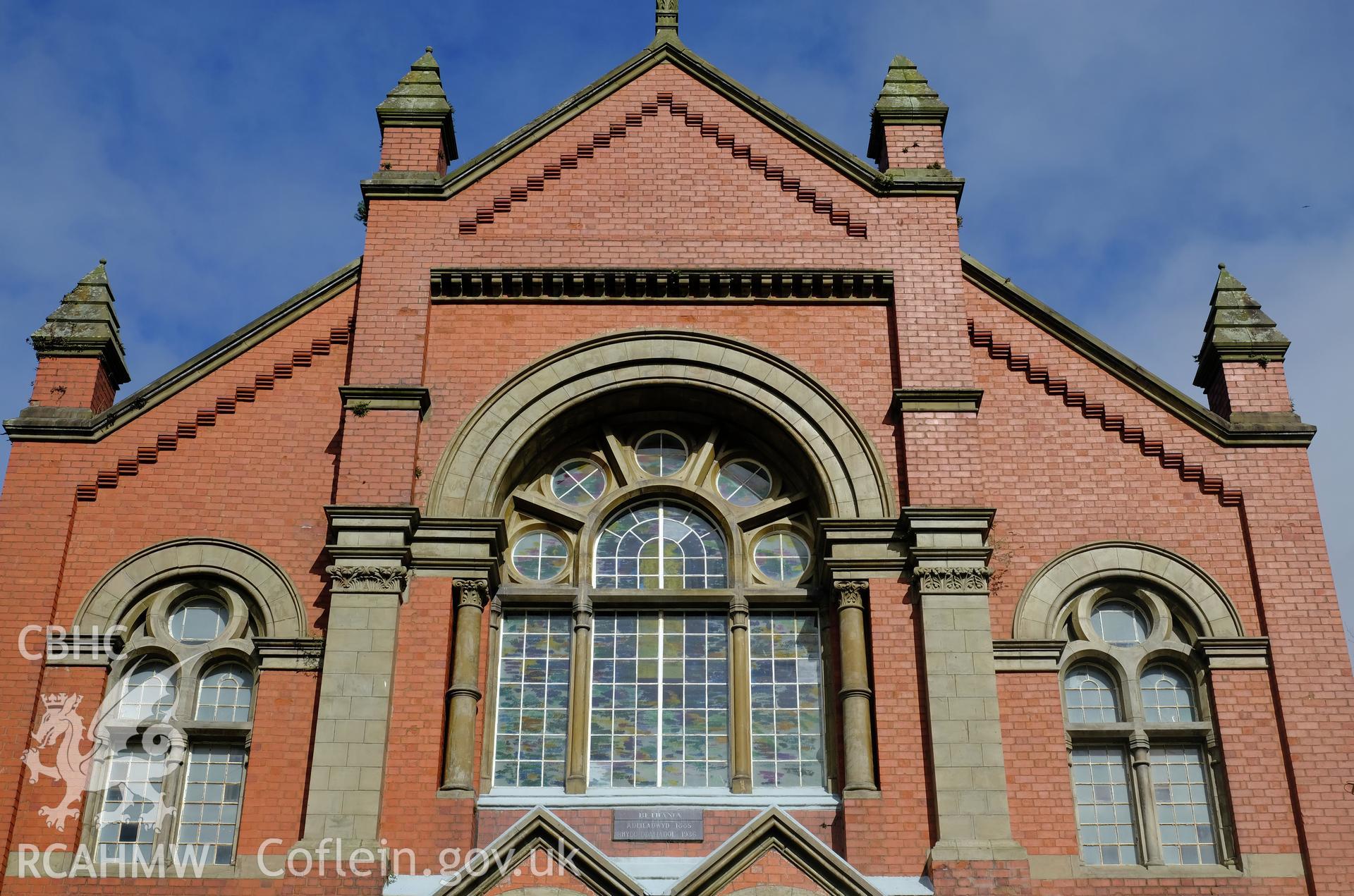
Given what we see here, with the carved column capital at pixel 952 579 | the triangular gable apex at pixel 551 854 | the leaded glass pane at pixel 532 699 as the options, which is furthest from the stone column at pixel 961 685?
the leaded glass pane at pixel 532 699

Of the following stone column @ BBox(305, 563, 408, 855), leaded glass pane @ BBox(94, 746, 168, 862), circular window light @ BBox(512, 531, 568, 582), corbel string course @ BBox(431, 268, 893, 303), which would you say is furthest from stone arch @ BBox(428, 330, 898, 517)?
leaded glass pane @ BBox(94, 746, 168, 862)

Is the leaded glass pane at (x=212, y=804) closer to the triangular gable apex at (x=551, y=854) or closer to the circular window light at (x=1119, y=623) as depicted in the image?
the triangular gable apex at (x=551, y=854)

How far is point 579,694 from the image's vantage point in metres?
17.1

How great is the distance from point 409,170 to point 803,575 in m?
7.04

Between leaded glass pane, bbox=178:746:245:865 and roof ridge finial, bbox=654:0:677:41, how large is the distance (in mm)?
10705

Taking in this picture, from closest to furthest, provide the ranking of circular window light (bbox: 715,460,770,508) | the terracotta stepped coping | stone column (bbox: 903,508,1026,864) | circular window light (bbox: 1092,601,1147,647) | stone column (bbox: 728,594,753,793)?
stone column (bbox: 903,508,1026,864) < stone column (bbox: 728,594,753,793) < circular window light (bbox: 1092,601,1147,647) < circular window light (bbox: 715,460,770,508) < the terracotta stepped coping

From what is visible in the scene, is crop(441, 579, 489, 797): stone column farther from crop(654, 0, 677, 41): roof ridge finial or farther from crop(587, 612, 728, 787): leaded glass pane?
crop(654, 0, 677, 41): roof ridge finial

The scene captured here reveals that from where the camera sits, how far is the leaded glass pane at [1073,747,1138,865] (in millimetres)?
16078

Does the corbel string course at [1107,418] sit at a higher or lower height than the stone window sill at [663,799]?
higher

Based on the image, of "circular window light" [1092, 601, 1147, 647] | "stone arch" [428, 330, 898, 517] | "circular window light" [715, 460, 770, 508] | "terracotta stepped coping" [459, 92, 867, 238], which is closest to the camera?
"circular window light" [1092, 601, 1147, 647]

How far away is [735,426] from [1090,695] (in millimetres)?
5088

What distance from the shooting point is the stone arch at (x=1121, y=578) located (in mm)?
16922

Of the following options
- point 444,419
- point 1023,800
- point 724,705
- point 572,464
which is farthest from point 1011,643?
point 444,419

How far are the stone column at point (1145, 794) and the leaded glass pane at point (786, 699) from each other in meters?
3.22
